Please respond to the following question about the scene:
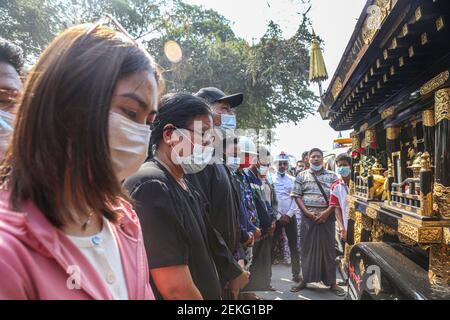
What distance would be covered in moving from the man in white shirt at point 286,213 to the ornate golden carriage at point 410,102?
1.42 m

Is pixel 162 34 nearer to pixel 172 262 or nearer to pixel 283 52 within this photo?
pixel 283 52

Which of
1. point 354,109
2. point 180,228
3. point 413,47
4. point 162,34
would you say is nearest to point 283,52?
point 162,34

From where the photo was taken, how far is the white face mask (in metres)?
0.95

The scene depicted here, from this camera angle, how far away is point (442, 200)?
264 cm

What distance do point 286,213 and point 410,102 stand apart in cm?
315

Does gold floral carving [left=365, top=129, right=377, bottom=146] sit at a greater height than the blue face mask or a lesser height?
greater

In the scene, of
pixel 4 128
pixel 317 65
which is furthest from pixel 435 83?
pixel 317 65

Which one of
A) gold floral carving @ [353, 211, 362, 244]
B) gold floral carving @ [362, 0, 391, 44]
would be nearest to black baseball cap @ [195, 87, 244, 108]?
gold floral carving @ [362, 0, 391, 44]

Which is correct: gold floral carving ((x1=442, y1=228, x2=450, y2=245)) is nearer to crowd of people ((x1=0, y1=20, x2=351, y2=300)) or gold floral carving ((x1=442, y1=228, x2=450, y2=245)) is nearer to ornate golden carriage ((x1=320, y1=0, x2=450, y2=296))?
ornate golden carriage ((x1=320, y1=0, x2=450, y2=296))

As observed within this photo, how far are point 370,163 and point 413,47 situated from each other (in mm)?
2977

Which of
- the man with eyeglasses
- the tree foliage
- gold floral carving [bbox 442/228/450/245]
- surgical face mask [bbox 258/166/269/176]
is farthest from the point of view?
the tree foliage

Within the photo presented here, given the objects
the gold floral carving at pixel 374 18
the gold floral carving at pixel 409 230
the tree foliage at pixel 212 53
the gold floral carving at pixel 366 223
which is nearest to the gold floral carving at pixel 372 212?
the gold floral carving at pixel 366 223

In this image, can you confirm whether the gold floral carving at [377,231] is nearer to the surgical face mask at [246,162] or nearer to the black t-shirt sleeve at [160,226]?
the surgical face mask at [246,162]

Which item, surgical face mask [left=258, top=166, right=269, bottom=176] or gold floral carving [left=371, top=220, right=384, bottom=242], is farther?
surgical face mask [left=258, top=166, right=269, bottom=176]
